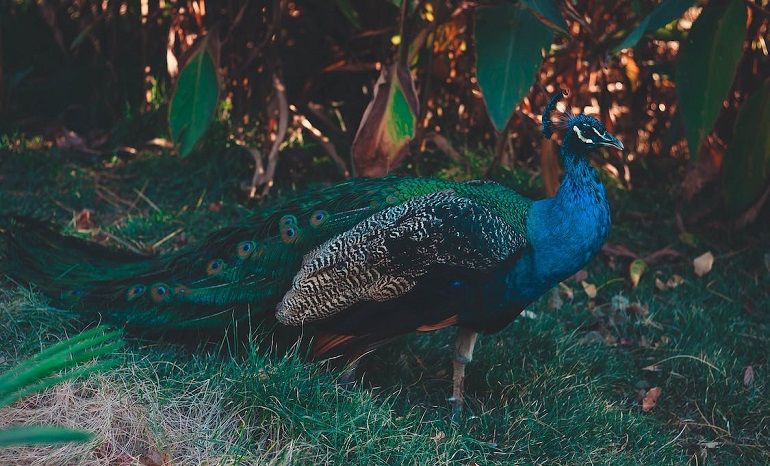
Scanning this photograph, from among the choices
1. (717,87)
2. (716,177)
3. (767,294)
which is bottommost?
(767,294)

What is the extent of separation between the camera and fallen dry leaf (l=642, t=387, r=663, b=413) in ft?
→ 10.6

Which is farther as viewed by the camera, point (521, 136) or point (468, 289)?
point (521, 136)

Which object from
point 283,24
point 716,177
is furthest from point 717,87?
point 283,24

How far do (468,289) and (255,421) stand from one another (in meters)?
0.73

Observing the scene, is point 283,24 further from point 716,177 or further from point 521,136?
point 716,177

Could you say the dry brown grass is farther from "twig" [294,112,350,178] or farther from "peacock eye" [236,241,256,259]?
"twig" [294,112,350,178]

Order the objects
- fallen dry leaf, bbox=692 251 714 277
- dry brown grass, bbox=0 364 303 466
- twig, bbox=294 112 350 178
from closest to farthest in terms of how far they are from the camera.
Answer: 1. dry brown grass, bbox=0 364 303 466
2. fallen dry leaf, bbox=692 251 714 277
3. twig, bbox=294 112 350 178

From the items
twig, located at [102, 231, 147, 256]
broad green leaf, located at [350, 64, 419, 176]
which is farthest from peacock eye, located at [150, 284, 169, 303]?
broad green leaf, located at [350, 64, 419, 176]

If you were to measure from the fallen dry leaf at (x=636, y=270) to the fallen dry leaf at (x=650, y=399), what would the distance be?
2.64 feet

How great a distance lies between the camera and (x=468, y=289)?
276 cm

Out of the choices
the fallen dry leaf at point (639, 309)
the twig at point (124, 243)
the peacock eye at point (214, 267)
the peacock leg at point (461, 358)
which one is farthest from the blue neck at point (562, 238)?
the twig at point (124, 243)

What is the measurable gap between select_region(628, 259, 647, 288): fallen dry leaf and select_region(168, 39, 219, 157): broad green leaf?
1.92 m

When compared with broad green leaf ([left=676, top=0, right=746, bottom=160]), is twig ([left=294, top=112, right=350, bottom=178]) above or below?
below

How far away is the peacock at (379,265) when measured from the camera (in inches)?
108
